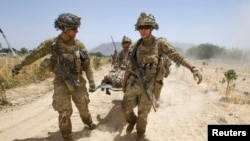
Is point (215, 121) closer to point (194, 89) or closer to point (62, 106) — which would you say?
point (62, 106)

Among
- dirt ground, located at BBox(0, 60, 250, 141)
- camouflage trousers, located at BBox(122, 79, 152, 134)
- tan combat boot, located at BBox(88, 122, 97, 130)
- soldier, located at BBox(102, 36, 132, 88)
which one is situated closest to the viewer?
camouflage trousers, located at BBox(122, 79, 152, 134)

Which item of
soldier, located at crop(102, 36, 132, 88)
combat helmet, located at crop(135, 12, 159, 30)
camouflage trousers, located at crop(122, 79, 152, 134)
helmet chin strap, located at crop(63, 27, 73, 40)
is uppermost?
combat helmet, located at crop(135, 12, 159, 30)

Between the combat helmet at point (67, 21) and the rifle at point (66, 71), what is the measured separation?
336mm

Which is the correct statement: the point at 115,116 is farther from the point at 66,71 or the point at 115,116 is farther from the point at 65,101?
the point at 66,71

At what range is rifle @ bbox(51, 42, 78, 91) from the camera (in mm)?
5812

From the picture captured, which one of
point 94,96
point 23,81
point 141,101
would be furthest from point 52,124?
point 23,81

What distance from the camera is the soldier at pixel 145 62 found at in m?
5.85

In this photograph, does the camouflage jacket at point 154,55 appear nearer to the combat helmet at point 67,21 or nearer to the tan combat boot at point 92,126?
the combat helmet at point 67,21

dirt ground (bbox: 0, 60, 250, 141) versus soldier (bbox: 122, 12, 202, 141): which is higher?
soldier (bbox: 122, 12, 202, 141)

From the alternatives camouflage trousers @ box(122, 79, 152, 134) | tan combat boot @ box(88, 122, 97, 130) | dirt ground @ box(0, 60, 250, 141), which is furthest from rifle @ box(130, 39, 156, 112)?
tan combat boot @ box(88, 122, 97, 130)

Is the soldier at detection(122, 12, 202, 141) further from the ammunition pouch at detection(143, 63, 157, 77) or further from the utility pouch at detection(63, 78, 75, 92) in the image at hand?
the utility pouch at detection(63, 78, 75, 92)

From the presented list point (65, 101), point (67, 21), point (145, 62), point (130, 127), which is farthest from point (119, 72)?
point (67, 21)

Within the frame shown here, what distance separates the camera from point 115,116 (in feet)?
25.6

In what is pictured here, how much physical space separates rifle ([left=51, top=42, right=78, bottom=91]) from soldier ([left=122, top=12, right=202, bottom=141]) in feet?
3.17
